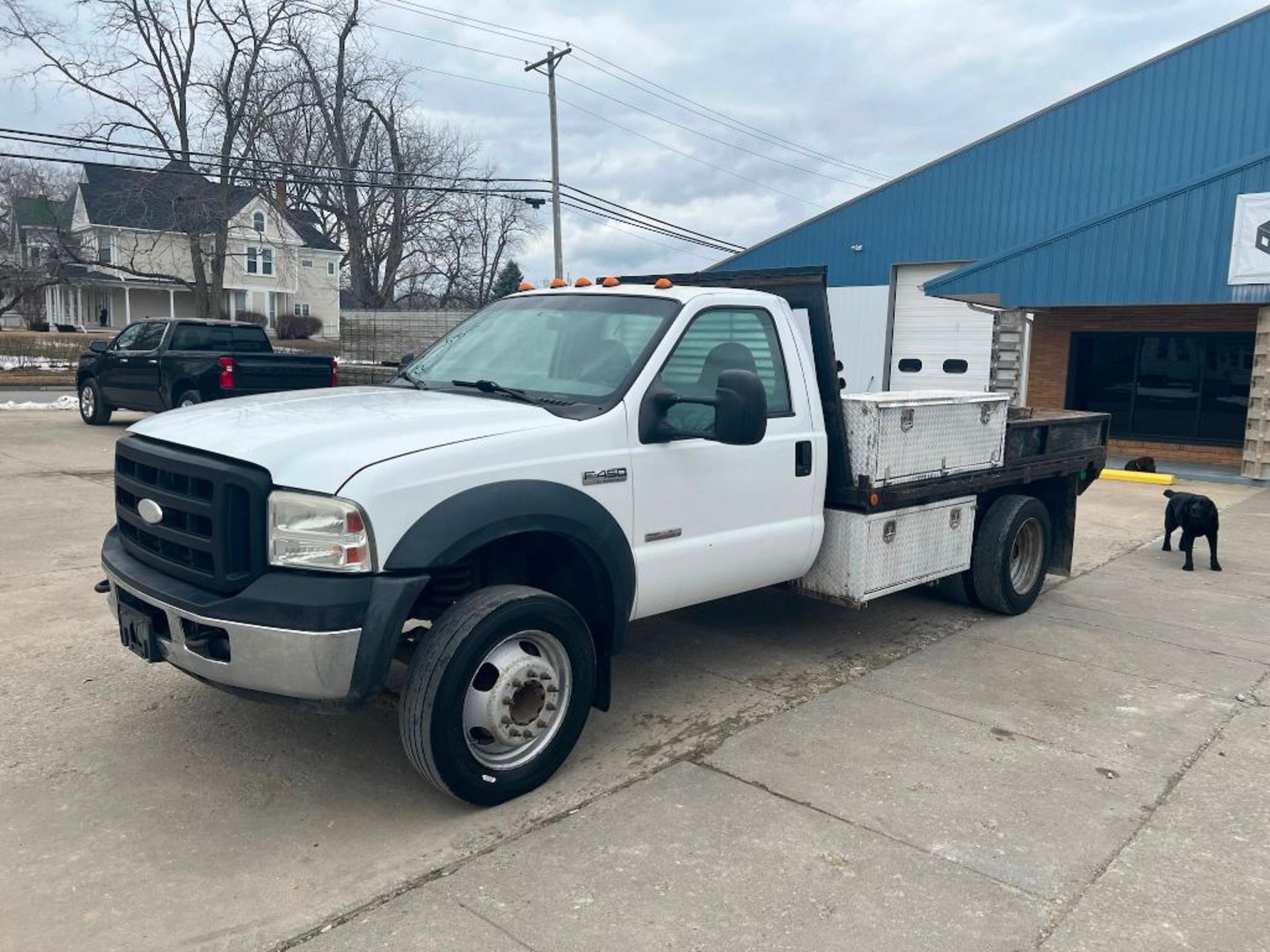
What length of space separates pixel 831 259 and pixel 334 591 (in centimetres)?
2083

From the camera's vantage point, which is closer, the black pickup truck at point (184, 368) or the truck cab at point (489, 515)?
the truck cab at point (489, 515)

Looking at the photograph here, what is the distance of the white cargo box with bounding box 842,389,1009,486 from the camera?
520 cm

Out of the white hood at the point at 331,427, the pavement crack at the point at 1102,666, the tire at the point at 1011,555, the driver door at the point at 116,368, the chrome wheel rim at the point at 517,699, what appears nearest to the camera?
the white hood at the point at 331,427

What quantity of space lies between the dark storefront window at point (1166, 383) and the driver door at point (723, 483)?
48.3ft

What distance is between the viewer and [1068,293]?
15.9 meters

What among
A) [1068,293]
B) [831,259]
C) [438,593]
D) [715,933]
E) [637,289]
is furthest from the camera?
[831,259]

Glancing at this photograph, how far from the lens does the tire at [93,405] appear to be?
16.9m

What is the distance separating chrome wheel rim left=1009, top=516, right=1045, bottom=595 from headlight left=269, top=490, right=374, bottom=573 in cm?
498

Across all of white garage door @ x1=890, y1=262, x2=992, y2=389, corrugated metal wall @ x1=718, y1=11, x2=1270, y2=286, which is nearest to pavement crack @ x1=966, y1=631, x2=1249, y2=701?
corrugated metal wall @ x1=718, y1=11, x2=1270, y2=286

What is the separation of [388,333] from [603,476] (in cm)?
2673

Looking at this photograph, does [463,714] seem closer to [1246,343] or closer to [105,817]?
[105,817]

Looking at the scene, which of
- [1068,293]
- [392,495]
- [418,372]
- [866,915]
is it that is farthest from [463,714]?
[1068,293]

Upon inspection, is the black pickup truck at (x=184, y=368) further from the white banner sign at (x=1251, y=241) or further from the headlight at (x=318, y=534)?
the white banner sign at (x=1251, y=241)

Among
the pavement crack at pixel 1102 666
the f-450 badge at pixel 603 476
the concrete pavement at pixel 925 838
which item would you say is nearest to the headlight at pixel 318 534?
the f-450 badge at pixel 603 476
